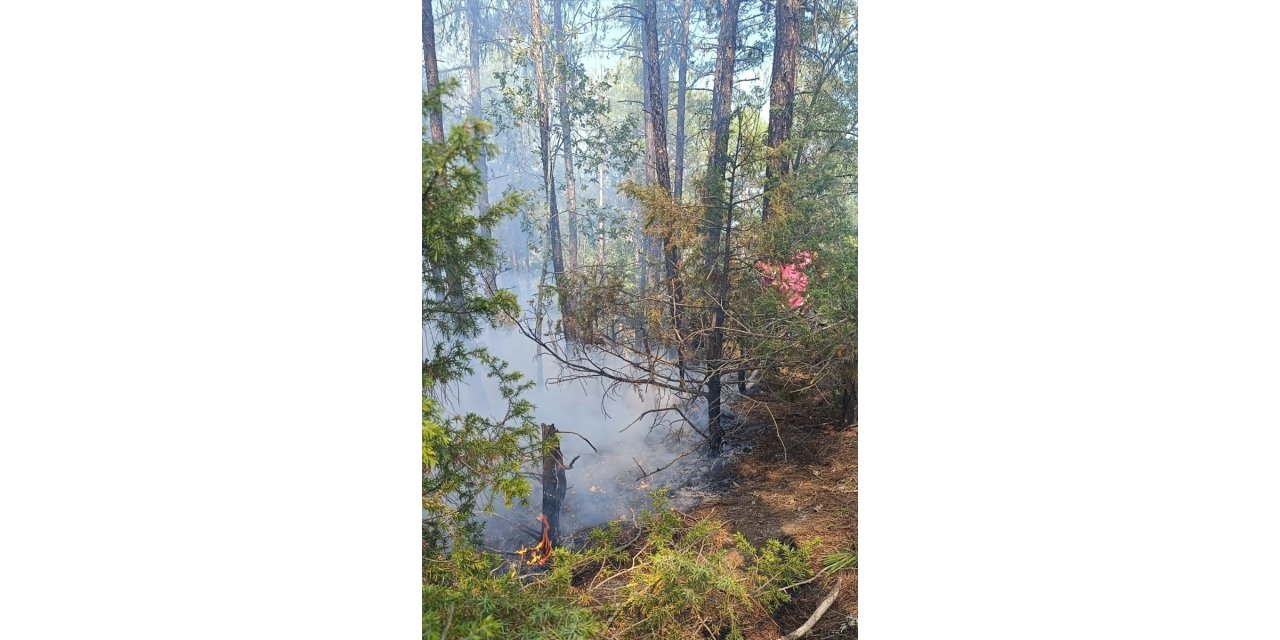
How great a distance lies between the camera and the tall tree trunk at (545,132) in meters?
1.98

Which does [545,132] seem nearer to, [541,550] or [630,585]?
[541,550]

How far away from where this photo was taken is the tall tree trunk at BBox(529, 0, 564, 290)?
77.8 inches

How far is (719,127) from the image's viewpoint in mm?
2137

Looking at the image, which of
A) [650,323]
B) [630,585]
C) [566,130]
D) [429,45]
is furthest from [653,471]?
[429,45]

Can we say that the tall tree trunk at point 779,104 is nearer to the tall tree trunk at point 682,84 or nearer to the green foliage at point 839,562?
the tall tree trunk at point 682,84

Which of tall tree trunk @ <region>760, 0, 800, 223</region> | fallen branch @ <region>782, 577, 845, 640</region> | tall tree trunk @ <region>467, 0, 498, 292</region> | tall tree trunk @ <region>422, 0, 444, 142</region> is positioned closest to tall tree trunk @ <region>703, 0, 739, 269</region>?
tall tree trunk @ <region>760, 0, 800, 223</region>

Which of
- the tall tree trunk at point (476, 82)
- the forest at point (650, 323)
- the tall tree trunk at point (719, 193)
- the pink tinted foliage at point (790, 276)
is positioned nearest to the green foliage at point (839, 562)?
the forest at point (650, 323)

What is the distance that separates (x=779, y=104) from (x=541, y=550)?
5.52 ft

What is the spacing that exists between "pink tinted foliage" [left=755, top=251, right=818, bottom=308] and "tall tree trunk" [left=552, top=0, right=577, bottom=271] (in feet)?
2.14

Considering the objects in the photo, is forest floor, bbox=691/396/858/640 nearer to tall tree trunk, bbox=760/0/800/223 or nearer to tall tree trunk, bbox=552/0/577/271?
tall tree trunk, bbox=760/0/800/223

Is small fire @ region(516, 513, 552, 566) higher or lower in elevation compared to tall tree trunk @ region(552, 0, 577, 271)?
lower
